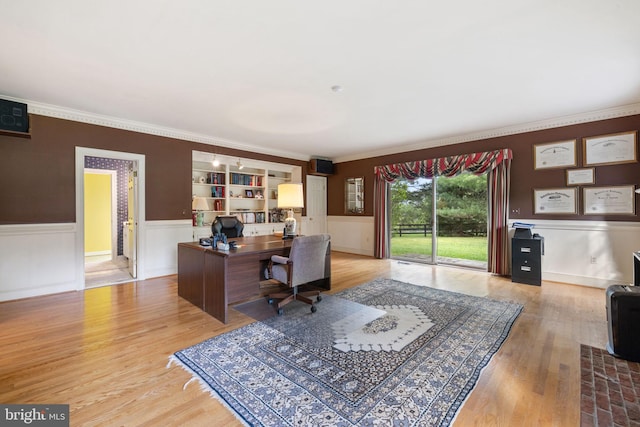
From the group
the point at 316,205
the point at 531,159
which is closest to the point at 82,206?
the point at 316,205

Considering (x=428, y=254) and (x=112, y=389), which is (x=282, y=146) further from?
(x=112, y=389)

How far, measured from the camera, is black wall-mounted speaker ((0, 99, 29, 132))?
331cm

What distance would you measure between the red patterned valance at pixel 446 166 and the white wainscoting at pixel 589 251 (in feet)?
3.73

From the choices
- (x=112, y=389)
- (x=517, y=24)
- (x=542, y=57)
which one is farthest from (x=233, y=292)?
(x=542, y=57)

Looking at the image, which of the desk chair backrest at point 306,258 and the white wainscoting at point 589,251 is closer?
the desk chair backrest at point 306,258

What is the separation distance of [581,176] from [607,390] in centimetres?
354

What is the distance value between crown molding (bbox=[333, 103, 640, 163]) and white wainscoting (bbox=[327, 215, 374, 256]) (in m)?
1.76

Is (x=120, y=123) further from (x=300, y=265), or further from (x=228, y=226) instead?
(x=300, y=265)

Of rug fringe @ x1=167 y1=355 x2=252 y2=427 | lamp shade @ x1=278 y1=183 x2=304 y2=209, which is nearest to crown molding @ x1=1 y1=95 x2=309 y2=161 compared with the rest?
lamp shade @ x1=278 y1=183 x2=304 y2=209

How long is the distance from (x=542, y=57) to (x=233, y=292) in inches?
149

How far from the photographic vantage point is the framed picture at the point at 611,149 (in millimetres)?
3758

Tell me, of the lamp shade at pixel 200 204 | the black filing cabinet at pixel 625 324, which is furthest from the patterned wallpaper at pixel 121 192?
the black filing cabinet at pixel 625 324

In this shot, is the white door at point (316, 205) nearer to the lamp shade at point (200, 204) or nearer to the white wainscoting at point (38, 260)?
the lamp shade at point (200, 204)

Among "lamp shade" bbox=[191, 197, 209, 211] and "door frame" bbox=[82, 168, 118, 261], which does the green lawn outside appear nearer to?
"lamp shade" bbox=[191, 197, 209, 211]
